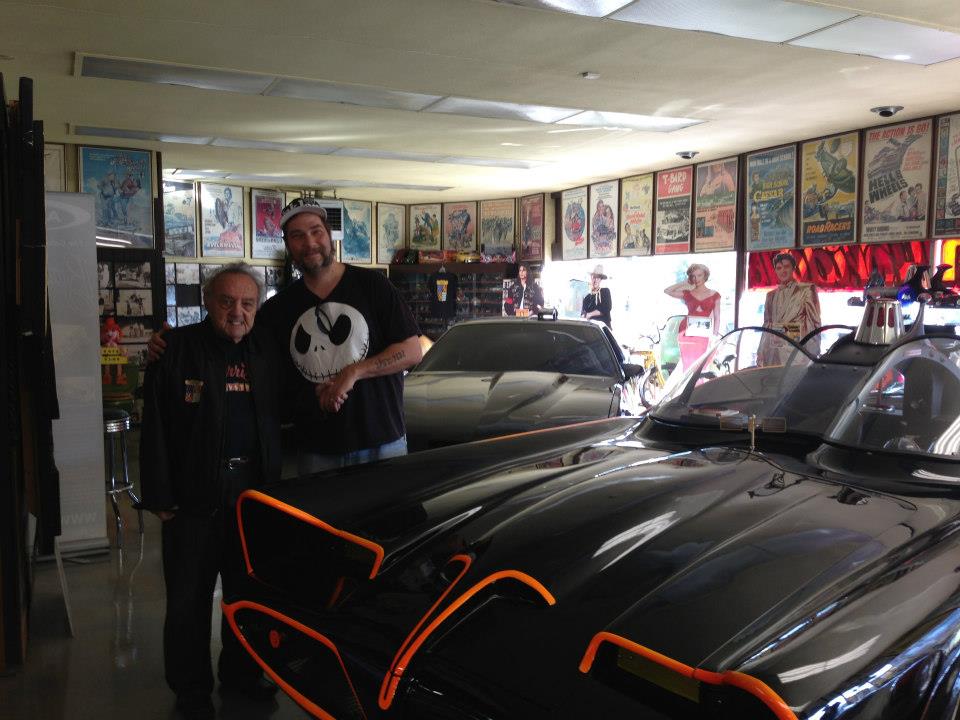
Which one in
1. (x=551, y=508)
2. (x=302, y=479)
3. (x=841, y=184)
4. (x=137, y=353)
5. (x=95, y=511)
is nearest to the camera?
(x=551, y=508)

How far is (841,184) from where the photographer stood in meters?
8.02

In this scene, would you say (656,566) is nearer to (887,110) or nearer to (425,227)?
(887,110)

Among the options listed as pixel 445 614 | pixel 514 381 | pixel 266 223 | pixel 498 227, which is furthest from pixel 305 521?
pixel 498 227

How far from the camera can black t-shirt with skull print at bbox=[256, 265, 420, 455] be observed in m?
2.83

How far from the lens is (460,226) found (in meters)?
14.2

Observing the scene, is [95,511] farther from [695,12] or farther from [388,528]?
[695,12]

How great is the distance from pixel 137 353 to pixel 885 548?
955 centimetres

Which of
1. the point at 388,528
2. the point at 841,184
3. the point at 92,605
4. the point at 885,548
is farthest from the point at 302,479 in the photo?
the point at 841,184

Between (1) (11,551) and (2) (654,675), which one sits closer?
(2) (654,675)

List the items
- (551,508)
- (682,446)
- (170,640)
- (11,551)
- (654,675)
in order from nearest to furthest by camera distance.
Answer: (654,675)
(551,508)
(682,446)
(170,640)
(11,551)

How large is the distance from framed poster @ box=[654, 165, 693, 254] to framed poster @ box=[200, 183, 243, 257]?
6.57m

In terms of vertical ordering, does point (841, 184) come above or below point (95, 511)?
above

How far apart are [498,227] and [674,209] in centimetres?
406

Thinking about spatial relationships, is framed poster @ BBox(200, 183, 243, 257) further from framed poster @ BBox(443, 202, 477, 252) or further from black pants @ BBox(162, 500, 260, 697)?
black pants @ BBox(162, 500, 260, 697)
